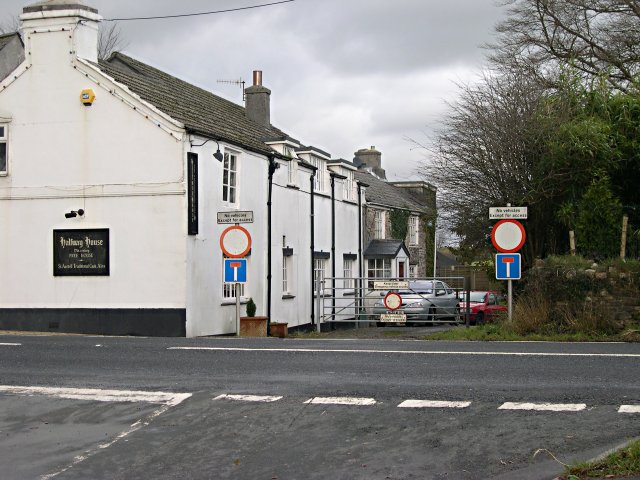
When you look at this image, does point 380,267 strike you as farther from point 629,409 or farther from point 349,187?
point 629,409

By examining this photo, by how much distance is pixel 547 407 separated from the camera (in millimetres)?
8273

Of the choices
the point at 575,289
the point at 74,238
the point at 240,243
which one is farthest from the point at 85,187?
the point at 575,289

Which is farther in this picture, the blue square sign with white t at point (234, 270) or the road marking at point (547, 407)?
the blue square sign with white t at point (234, 270)

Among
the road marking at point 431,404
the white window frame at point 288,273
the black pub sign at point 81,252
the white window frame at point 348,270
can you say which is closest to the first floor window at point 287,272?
the white window frame at point 288,273

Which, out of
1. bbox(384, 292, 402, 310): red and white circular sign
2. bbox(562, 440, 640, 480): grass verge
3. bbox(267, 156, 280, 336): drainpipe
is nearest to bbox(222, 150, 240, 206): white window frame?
bbox(267, 156, 280, 336): drainpipe

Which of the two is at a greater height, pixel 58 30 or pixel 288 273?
pixel 58 30

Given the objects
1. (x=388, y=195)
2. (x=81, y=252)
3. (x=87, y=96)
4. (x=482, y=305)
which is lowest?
(x=482, y=305)

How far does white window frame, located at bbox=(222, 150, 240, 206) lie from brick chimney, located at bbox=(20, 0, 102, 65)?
4517 mm

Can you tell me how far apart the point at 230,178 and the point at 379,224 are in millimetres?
17199

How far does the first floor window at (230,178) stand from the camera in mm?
25250

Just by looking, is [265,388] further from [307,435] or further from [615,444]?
[615,444]

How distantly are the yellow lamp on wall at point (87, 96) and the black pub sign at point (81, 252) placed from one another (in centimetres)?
337

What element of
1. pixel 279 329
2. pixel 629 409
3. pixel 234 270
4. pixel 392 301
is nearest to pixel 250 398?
pixel 629 409

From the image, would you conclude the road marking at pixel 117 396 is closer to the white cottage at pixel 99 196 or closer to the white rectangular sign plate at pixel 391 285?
the white cottage at pixel 99 196
